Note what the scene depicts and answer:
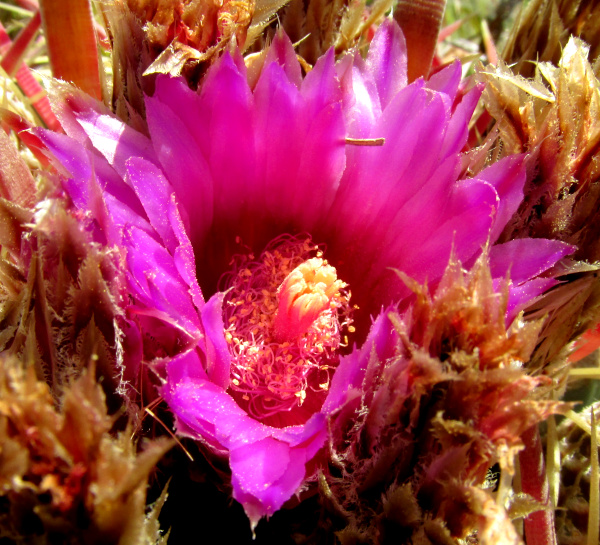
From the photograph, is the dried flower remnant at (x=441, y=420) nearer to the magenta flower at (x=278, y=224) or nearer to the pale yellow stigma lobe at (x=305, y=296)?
the magenta flower at (x=278, y=224)

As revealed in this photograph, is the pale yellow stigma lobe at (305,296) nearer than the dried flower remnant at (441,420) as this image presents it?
No

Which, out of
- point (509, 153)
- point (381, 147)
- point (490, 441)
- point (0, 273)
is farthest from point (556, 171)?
point (0, 273)

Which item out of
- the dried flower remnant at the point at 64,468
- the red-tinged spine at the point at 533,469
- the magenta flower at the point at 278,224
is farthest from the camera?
the red-tinged spine at the point at 533,469

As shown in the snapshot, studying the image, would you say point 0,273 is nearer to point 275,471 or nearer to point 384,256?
point 275,471

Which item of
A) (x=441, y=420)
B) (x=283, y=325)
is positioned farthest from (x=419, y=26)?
(x=441, y=420)

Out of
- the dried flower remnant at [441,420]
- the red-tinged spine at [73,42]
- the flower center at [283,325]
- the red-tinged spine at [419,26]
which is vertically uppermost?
the red-tinged spine at [419,26]

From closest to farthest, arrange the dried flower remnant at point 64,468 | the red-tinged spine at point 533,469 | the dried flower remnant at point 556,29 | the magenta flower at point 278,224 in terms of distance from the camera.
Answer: the dried flower remnant at point 64,468 → the magenta flower at point 278,224 → the red-tinged spine at point 533,469 → the dried flower remnant at point 556,29

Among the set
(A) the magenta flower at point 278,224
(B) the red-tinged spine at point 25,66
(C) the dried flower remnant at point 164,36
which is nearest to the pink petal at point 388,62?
(A) the magenta flower at point 278,224
